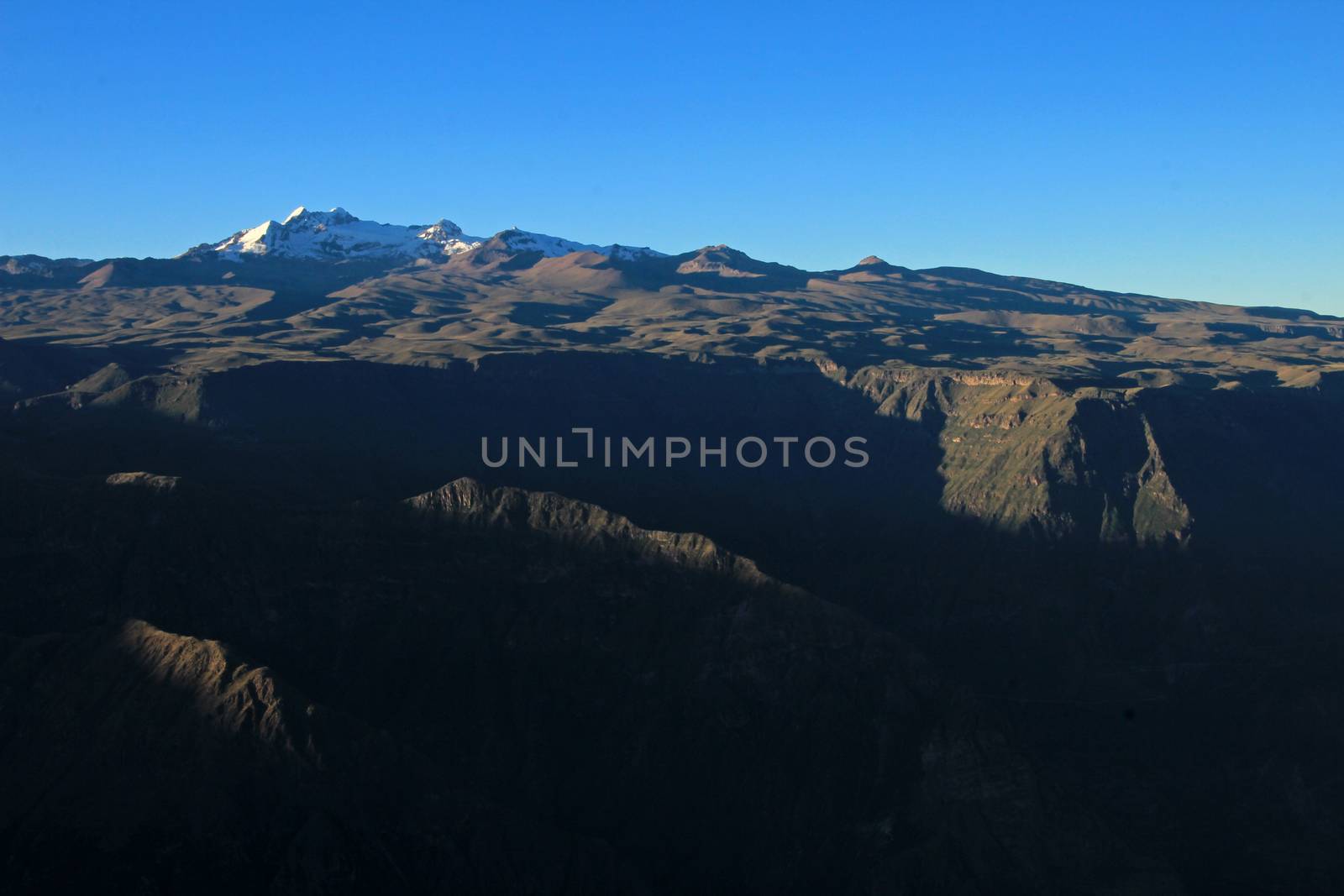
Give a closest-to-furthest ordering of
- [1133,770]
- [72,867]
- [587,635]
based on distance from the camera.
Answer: [72,867], [587,635], [1133,770]

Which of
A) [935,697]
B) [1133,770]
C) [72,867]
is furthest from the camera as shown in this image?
[1133,770]

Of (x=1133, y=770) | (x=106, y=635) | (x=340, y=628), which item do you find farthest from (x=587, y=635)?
(x=1133, y=770)

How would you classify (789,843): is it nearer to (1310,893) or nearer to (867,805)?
(867,805)

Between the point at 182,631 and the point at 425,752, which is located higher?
the point at 182,631

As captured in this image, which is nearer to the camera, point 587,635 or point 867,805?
point 867,805

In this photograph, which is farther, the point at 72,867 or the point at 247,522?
the point at 247,522

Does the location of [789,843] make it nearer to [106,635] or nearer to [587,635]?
[587,635]

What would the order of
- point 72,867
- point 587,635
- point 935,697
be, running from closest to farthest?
point 72,867, point 935,697, point 587,635

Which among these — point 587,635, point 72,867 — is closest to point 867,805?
point 587,635

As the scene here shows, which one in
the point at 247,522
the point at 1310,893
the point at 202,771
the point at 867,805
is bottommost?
the point at 1310,893
